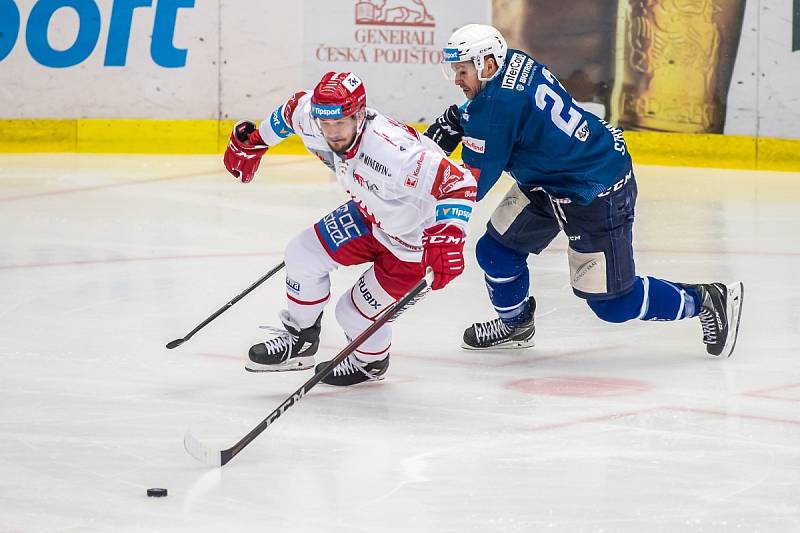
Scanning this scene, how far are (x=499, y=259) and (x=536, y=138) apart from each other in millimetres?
477

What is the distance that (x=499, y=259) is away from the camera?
4520 mm

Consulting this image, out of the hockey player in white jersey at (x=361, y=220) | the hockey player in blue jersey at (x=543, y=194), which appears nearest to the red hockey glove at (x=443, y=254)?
the hockey player in white jersey at (x=361, y=220)

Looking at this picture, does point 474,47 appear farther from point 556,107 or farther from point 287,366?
point 287,366

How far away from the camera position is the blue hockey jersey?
4.12m

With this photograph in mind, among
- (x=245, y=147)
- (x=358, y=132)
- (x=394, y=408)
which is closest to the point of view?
(x=358, y=132)

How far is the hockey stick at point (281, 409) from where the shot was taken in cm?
326

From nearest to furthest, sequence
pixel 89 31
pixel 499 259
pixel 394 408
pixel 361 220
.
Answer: pixel 394 408 < pixel 361 220 < pixel 499 259 < pixel 89 31

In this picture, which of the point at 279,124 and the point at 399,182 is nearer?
the point at 399,182

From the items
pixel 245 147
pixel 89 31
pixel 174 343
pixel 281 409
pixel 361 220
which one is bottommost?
pixel 89 31

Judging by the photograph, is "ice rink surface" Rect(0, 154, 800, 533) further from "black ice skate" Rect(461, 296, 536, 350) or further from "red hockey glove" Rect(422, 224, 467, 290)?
"red hockey glove" Rect(422, 224, 467, 290)

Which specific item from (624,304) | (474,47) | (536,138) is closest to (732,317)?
(624,304)

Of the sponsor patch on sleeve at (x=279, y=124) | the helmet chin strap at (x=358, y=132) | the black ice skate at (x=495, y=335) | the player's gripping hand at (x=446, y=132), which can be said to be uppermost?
the helmet chin strap at (x=358, y=132)

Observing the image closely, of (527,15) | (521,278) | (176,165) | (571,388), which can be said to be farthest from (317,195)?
(571,388)

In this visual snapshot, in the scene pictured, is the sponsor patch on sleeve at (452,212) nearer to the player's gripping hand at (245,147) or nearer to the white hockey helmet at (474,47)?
the white hockey helmet at (474,47)
